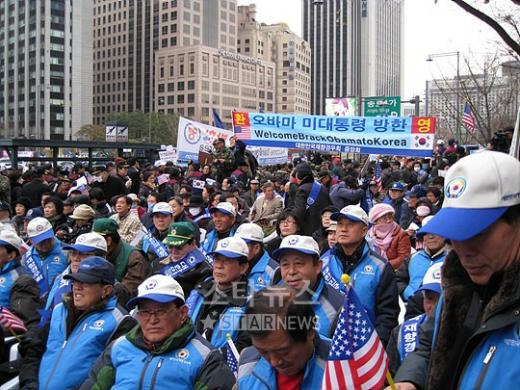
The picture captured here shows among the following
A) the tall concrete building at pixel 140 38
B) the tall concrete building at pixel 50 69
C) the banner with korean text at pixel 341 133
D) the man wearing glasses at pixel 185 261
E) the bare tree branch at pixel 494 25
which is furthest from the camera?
the tall concrete building at pixel 140 38

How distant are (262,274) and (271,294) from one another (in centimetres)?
208

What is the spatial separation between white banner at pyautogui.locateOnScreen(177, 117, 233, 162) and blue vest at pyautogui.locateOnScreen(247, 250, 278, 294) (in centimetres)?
1019

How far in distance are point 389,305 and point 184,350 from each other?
1850mm

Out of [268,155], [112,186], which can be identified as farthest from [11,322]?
[268,155]

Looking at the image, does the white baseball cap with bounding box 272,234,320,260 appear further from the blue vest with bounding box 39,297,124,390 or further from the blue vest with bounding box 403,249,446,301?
the blue vest with bounding box 403,249,446,301

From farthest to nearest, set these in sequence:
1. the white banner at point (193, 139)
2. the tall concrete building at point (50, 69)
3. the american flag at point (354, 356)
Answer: the tall concrete building at point (50, 69), the white banner at point (193, 139), the american flag at point (354, 356)

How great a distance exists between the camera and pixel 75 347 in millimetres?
3973

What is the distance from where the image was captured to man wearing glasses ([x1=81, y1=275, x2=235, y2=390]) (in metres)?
3.29

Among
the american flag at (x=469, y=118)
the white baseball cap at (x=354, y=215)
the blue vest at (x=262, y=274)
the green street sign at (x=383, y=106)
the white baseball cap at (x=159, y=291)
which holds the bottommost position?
the blue vest at (x=262, y=274)

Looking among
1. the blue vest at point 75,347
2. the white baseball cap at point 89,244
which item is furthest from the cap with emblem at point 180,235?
the blue vest at point 75,347

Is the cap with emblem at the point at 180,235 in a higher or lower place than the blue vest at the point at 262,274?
higher

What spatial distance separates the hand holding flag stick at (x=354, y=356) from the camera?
7.33 ft

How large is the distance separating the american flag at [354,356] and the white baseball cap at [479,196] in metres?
0.76

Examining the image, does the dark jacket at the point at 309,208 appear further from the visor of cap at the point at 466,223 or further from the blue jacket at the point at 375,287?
the visor of cap at the point at 466,223
